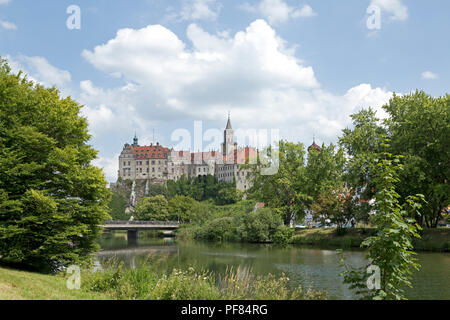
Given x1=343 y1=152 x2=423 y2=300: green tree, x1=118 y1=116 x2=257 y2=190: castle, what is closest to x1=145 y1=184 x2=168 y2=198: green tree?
x1=118 y1=116 x2=257 y2=190: castle

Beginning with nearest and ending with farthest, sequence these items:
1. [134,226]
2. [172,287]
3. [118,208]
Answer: [172,287], [134,226], [118,208]

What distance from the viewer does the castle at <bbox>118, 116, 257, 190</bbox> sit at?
15075 centimetres

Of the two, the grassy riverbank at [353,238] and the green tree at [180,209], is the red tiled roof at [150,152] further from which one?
the grassy riverbank at [353,238]

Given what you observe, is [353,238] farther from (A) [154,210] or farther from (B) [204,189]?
(B) [204,189]

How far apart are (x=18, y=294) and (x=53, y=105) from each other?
12157 mm

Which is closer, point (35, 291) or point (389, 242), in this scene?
point (389, 242)

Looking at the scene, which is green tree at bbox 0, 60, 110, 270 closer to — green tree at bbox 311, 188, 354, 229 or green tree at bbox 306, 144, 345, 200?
green tree at bbox 311, 188, 354, 229

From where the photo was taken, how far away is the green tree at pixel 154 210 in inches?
3514

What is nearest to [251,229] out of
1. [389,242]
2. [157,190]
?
[389,242]

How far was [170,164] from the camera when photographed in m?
155

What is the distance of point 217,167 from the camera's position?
510 ft

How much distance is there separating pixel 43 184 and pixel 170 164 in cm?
13603

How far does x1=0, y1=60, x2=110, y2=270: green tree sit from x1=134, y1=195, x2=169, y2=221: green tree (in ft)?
223
